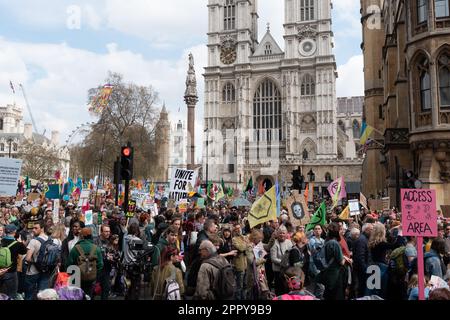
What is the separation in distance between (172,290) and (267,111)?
63012 mm

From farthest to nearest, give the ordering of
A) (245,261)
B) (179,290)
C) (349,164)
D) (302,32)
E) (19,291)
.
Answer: (302,32) → (349,164) → (19,291) → (245,261) → (179,290)

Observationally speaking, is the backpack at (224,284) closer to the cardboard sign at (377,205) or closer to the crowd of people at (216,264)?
the crowd of people at (216,264)

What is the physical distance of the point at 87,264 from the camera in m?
6.36

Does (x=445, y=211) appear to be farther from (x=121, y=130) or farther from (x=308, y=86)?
(x=308, y=86)

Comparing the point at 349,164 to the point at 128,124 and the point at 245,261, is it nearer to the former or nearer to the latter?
the point at 128,124

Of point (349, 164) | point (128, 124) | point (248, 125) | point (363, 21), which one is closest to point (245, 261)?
point (363, 21)

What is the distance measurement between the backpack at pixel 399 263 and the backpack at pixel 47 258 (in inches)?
200

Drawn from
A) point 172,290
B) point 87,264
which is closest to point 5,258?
point 87,264

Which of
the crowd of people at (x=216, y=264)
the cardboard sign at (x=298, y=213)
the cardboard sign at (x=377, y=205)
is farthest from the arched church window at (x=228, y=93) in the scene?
the crowd of people at (x=216, y=264)

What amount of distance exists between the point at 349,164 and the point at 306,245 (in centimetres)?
5373

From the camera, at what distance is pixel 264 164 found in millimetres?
62500

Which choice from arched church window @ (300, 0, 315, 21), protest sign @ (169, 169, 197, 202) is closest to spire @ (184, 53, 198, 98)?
arched church window @ (300, 0, 315, 21)

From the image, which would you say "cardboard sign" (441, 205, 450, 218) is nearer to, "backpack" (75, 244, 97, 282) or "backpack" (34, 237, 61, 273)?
"backpack" (75, 244, 97, 282)

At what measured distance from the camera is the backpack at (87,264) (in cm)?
632
